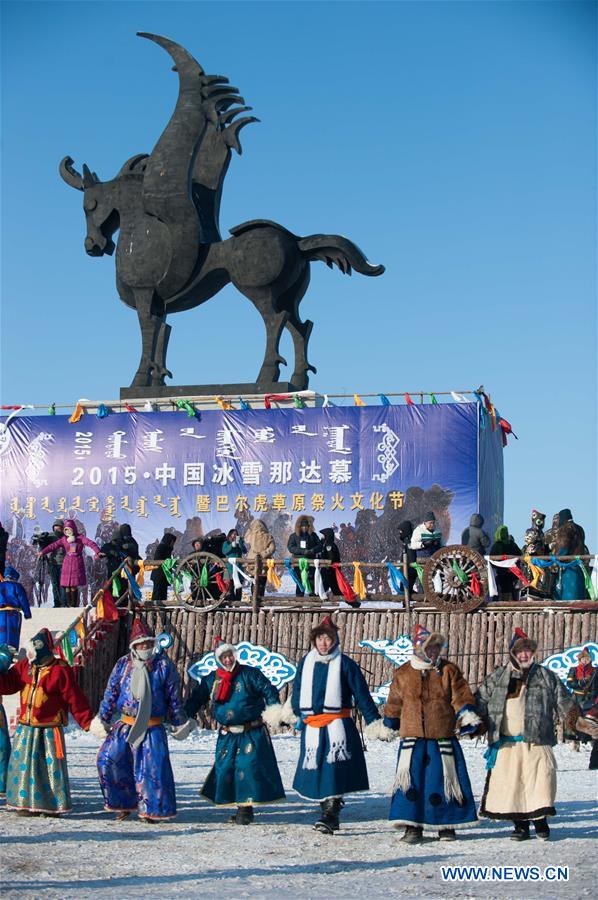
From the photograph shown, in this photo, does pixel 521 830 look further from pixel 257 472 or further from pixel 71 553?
pixel 257 472

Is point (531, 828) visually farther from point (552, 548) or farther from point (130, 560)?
point (130, 560)

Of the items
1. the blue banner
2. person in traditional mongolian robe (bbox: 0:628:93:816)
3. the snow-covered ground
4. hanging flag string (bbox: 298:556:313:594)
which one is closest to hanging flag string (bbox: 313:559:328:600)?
hanging flag string (bbox: 298:556:313:594)

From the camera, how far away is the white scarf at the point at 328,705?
8.50 metres

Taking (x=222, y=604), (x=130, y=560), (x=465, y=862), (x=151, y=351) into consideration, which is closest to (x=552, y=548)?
(x=222, y=604)

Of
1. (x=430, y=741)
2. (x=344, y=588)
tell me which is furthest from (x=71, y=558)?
(x=430, y=741)

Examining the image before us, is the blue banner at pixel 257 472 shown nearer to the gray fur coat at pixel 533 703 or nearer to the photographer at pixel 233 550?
the photographer at pixel 233 550

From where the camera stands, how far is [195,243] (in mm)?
19453

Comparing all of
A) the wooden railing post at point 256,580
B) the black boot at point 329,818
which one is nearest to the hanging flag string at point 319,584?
the wooden railing post at point 256,580

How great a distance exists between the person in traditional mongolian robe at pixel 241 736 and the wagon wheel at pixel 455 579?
4.78 m

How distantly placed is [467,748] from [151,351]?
9014 mm

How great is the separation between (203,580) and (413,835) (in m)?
6.71

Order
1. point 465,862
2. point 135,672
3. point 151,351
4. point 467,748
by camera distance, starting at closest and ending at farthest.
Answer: point 465,862 → point 135,672 → point 467,748 → point 151,351

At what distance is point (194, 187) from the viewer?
19.9 metres

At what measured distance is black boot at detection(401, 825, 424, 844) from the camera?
7.93m
